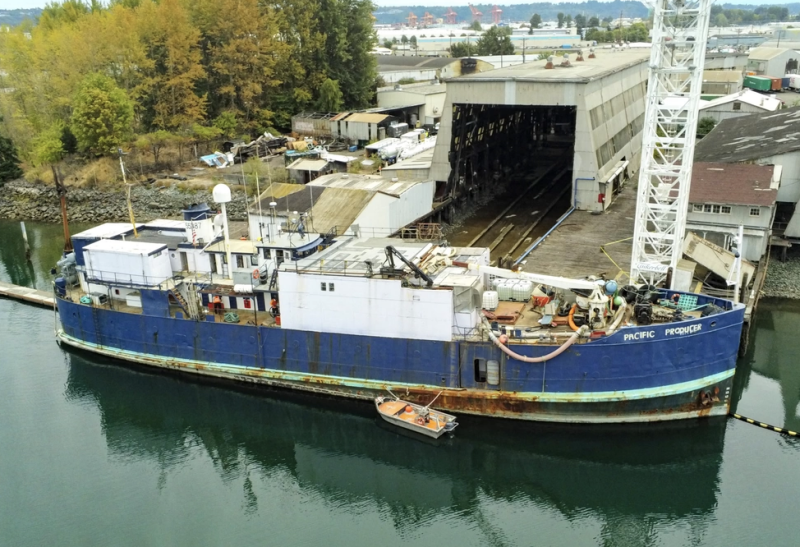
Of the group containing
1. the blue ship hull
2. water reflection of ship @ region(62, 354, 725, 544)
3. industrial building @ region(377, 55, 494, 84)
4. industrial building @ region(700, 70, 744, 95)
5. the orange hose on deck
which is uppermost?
industrial building @ region(377, 55, 494, 84)

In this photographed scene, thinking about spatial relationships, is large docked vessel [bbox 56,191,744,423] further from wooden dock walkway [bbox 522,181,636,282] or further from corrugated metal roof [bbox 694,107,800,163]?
corrugated metal roof [bbox 694,107,800,163]

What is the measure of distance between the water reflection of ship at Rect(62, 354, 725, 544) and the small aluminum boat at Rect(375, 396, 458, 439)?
0.55 m

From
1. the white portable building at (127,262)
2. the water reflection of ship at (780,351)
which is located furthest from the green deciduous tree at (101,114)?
the water reflection of ship at (780,351)

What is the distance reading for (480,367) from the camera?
2338cm

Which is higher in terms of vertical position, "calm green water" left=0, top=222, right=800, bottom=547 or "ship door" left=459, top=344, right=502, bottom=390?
"ship door" left=459, top=344, right=502, bottom=390

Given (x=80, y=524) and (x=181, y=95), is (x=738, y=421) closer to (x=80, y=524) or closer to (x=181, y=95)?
(x=80, y=524)

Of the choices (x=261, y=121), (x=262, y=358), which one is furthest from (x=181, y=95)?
(x=262, y=358)

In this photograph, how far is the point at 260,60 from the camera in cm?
6494

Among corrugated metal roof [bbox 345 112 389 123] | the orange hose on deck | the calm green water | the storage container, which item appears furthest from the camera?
corrugated metal roof [bbox 345 112 389 123]

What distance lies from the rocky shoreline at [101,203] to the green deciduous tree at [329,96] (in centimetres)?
1894

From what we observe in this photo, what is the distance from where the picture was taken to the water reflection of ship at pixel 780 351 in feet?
86.1

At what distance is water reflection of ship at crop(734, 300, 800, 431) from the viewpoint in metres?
26.2

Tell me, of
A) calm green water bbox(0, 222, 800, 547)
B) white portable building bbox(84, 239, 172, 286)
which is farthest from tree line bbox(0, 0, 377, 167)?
calm green water bbox(0, 222, 800, 547)

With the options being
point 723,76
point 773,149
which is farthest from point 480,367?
point 723,76
